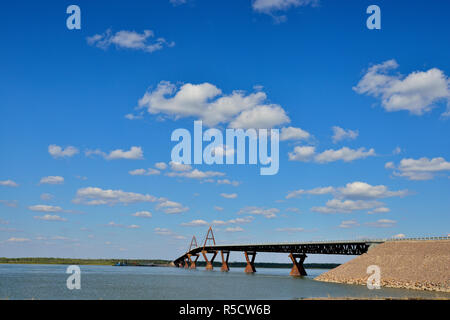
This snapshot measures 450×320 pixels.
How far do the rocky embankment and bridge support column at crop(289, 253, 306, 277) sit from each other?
36.6 meters

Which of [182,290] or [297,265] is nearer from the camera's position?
[182,290]

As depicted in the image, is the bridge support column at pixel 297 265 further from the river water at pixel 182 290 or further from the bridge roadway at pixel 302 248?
the river water at pixel 182 290

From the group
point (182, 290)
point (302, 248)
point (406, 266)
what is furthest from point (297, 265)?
point (182, 290)

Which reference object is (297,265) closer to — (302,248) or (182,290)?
(302,248)

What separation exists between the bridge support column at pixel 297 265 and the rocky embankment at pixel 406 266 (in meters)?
36.6

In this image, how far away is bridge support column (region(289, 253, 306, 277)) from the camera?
13825 centimetres

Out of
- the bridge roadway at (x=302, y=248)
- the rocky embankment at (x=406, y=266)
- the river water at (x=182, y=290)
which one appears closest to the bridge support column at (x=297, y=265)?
the bridge roadway at (x=302, y=248)

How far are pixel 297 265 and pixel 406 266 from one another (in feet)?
195

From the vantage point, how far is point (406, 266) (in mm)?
83250

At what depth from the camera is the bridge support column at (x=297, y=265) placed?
138250 mm
